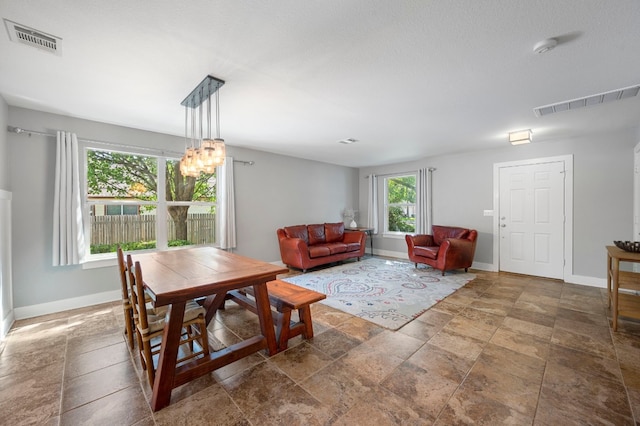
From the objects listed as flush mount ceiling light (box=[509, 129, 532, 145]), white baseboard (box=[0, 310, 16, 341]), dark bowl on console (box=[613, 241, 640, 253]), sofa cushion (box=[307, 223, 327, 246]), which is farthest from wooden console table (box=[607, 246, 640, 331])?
white baseboard (box=[0, 310, 16, 341])

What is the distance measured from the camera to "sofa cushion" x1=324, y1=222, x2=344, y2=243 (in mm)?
5874

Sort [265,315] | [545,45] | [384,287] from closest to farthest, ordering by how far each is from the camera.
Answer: [545,45] < [265,315] < [384,287]

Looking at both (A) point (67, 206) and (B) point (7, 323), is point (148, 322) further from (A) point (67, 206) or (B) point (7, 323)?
(A) point (67, 206)

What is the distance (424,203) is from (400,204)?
0.80m

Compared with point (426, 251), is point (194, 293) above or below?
above

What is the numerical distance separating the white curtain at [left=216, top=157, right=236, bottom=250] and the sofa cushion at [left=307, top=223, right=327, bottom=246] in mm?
1672

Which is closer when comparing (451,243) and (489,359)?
(489,359)

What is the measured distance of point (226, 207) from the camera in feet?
14.8

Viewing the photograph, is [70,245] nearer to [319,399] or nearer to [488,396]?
[319,399]

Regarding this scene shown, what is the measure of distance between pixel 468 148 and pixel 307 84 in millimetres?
Answer: 3861

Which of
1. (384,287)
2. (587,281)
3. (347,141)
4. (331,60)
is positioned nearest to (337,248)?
(384,287)

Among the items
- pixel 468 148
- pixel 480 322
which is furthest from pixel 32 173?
pixel 468 148

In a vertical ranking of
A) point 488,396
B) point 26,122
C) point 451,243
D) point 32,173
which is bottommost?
point 488,396

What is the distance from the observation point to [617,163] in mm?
3783
